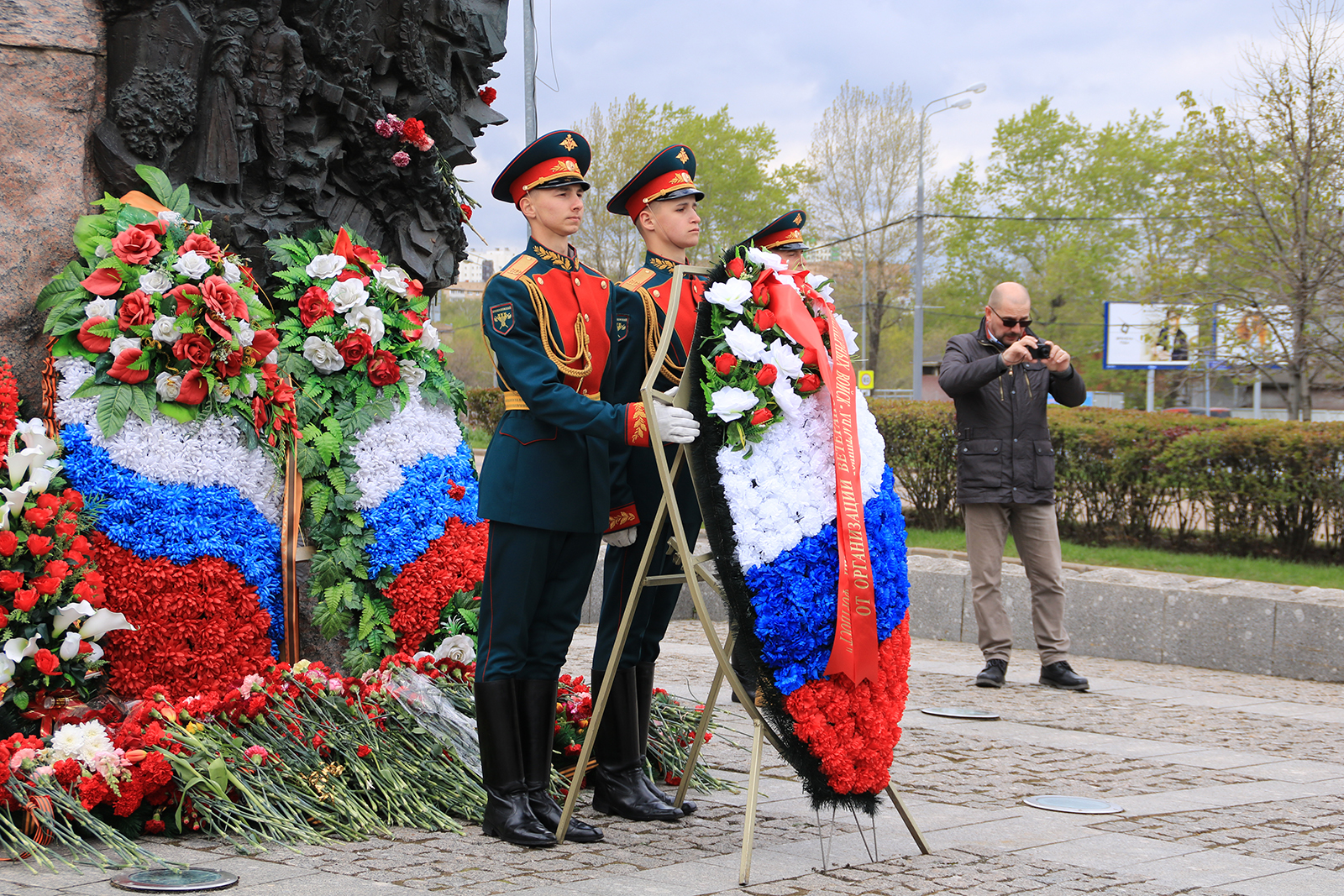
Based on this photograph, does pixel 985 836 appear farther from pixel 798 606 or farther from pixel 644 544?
pixel 644 544

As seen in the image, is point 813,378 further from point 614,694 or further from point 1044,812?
point 1044,812

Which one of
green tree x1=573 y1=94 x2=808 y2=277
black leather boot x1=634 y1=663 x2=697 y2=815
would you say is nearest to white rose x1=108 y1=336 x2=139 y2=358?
black leather boot x1=634 y1=663 x2=697 y2=815

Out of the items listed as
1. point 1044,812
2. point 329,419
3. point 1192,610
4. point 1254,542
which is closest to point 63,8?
point 329,419

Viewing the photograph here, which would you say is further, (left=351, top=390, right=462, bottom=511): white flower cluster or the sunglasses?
the sunglasses

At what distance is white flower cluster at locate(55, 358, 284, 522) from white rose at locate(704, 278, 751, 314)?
2.01m

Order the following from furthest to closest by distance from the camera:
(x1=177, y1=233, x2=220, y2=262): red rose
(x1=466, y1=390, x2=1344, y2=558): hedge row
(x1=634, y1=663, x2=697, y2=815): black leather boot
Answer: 1. (x1=466, y1=390, x2=1344, y2=558): hedge row
2. (x1=177, y1=233, x2=220, y2=262): red rose
3. (x1=634, y1=663, x2=697, y2=815): black leather boot

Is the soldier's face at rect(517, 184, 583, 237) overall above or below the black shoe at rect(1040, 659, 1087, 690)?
above

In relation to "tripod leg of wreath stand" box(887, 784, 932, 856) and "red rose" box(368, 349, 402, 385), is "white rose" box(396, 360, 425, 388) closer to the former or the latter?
"red rose" box(368, 349, 402, 385)

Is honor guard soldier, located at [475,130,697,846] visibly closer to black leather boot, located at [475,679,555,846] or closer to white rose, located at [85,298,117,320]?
black leather boot, located at [475,679,555,846]

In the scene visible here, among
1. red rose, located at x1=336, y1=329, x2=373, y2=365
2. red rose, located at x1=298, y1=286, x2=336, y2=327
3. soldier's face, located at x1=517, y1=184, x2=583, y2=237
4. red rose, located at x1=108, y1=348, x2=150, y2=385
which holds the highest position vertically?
A: soldier's face, located at x1=517, y1=184, x2=583, y2=237

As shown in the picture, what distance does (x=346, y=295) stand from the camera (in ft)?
17.4

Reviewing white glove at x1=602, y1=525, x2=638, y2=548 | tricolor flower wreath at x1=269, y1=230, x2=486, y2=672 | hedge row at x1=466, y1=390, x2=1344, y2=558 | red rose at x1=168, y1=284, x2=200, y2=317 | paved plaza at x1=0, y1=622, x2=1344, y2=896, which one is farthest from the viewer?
hedge row at x1=466, y1=390, x2=1344, y2=558

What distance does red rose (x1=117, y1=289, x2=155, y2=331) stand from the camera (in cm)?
457

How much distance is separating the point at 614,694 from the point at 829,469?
4.05ft
